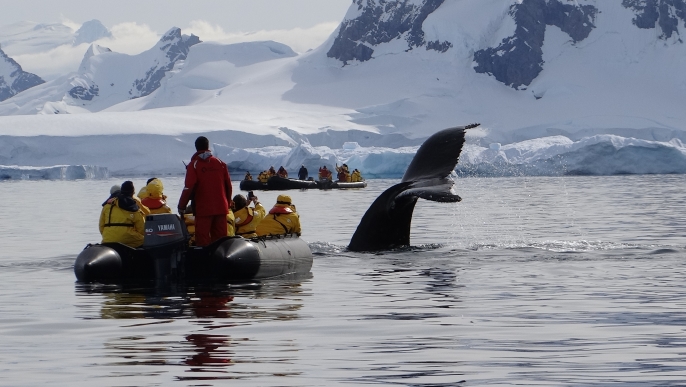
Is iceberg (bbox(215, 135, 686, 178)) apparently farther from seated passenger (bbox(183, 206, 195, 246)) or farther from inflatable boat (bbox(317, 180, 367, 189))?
seated passenger (bbox(183, 206, 195, 246))

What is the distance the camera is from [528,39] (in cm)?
15962

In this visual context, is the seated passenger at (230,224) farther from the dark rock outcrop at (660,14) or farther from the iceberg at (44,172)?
the dark rock outcrop at (660,14)

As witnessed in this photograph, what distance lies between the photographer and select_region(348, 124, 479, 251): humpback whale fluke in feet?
49.0

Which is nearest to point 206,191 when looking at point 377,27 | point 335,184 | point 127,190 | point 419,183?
point 127,190

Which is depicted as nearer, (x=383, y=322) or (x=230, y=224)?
(x=383, y=322)

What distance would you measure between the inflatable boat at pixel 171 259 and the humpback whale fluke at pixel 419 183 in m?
2.22

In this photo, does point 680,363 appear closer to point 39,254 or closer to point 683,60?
point 39,254

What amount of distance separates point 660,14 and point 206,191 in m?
149

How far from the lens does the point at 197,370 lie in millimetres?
7578

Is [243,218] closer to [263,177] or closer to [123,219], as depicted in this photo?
[123,219]

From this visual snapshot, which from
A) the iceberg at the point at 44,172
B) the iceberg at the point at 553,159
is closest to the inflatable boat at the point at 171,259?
the iceberg at the point at 553,159

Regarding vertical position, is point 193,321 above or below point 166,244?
below

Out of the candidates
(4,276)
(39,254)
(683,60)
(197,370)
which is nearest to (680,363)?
(197,370)

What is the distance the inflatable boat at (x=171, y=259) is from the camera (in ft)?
43.9
